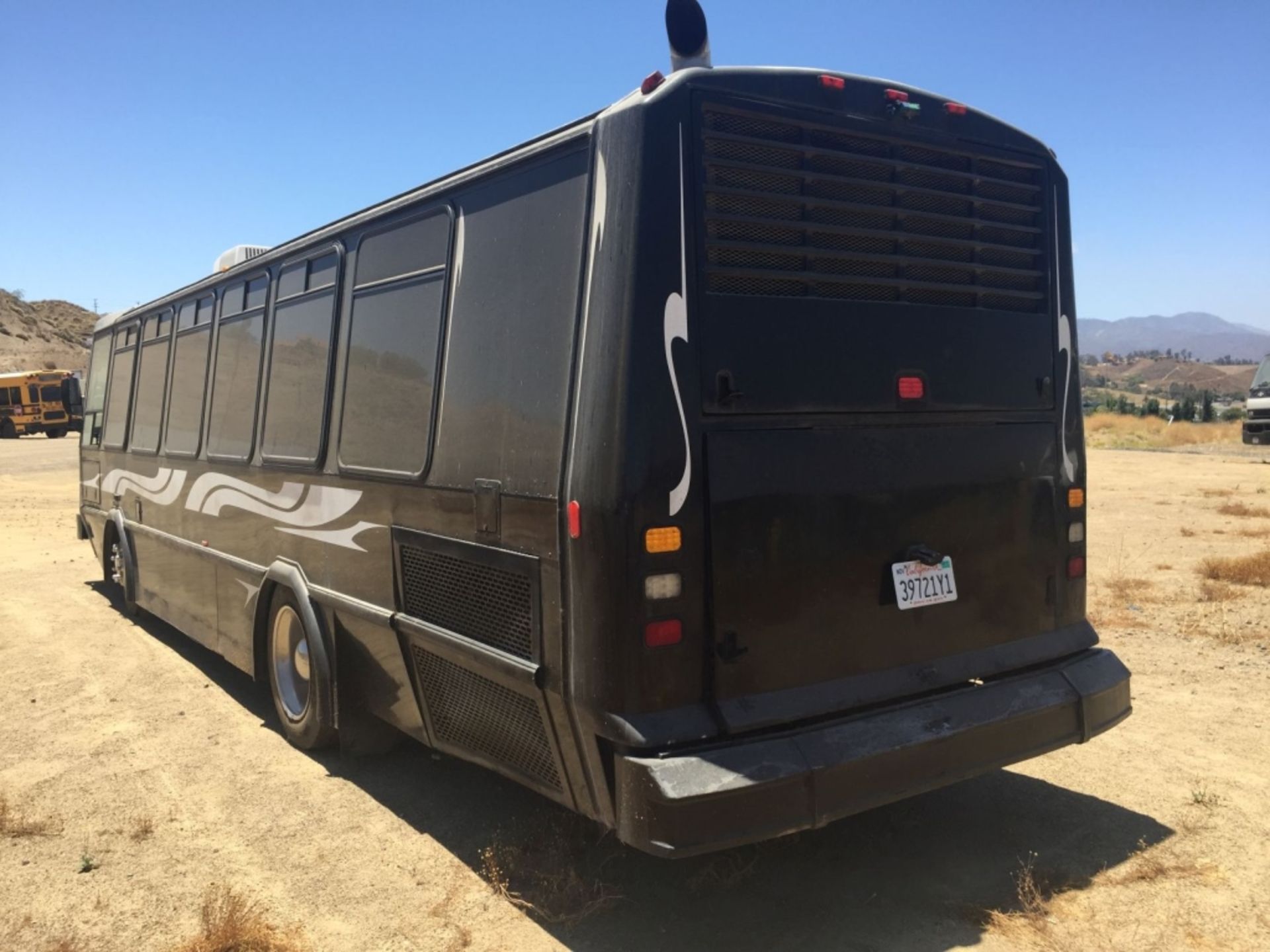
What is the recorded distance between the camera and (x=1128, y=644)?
750 cm

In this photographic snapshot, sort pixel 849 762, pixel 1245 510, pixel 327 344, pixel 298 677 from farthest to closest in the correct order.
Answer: pixel 1245 510 → pixel 298 677 → pixel 327 344 → pixel 849 762

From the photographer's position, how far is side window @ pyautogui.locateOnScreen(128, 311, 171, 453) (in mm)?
8117

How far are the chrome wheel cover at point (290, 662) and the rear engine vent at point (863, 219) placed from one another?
3409mm

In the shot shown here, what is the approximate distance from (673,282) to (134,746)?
448 cm

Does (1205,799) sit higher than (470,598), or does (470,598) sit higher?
(470,598)

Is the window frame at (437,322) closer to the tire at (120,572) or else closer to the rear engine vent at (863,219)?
the rear engine vent at (863,219)

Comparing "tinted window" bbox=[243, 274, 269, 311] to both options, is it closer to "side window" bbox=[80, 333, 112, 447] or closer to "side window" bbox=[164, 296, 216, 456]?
"side window" bbox=[164, 296, 216, 456]

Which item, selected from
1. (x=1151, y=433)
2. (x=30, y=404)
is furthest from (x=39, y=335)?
(x=1151, y=433)

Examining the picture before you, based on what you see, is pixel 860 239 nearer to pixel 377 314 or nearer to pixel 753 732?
pixel 753 732

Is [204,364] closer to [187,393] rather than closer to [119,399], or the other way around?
[187,393]

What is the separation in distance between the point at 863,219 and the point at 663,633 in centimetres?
186

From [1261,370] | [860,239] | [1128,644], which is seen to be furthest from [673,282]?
[1261,370]

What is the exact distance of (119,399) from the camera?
9273mm

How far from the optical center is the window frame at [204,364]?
7113 mm
